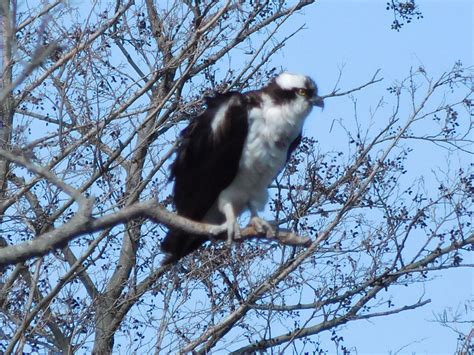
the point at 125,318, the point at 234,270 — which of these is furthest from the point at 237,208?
the point at 125,318

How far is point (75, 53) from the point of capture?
10438mm

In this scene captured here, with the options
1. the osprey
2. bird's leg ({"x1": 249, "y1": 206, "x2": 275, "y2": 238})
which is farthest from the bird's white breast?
bird's leg ({"x1": 249, "y1": 206, "x2": 275, "y2": 238})

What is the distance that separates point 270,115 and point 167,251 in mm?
1089

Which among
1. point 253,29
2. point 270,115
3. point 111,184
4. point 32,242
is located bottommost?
point 32,242

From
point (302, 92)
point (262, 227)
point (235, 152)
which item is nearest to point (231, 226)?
point (262, 227)

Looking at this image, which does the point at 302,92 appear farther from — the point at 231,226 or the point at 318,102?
the point at 231,226

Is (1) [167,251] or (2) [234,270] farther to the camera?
(2) [234,270]

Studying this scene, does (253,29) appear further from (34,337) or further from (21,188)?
(34,337)

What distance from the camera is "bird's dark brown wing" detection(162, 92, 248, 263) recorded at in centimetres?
766

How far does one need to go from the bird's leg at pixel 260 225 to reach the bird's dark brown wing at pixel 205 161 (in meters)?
0.29

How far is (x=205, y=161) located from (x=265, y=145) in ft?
1.37

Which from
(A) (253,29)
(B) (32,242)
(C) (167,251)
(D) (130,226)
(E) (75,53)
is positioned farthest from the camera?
(A) (253,29)

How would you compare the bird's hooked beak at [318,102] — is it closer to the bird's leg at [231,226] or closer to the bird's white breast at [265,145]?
the bird's white breast at [265,145]

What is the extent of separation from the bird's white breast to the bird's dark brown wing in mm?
54
